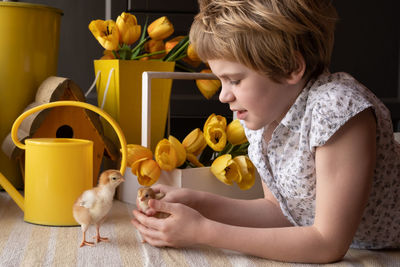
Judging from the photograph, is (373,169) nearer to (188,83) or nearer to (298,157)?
(298,157)

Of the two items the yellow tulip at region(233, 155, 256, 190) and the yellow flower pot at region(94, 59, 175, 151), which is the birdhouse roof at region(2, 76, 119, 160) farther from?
the yellow tulip at region(233, 155, 256, 190)

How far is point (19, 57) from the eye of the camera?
4.16ft

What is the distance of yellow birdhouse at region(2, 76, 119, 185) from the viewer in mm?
1205

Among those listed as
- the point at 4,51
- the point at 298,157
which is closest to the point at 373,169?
the point at 298,157

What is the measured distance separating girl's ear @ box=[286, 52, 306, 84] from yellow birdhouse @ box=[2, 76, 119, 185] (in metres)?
0.54

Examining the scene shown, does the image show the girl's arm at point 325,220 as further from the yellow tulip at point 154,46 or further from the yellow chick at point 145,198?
the yellow tulip at point 154,46

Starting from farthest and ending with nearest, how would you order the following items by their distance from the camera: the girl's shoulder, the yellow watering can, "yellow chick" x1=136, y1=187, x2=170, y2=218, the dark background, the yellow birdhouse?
1. the dark background
2. the yellow birdhouse
3. the yellow watering can
4. "yellow chick" x1=136, y1=187, x2=170, y2=218
5. the girl's shoulder

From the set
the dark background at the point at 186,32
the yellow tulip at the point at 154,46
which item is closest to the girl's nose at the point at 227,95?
the yellow tulip at the point at 154,46

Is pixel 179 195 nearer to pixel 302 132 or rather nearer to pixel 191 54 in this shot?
pixel 302 132

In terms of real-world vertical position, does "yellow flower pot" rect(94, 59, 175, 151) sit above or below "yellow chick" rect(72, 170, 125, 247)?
above

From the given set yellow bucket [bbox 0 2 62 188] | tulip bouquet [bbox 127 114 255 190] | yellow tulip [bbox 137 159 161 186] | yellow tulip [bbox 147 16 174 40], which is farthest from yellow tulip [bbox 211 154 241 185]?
yellow bucket [bbox 0 2 62 188]

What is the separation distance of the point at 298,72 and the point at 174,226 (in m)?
0.29

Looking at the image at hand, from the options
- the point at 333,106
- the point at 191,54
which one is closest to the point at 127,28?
the point at 191,54

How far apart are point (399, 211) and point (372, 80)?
105 centimetres
